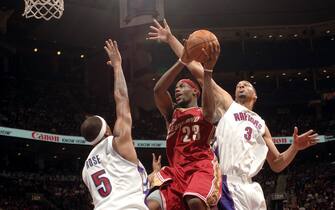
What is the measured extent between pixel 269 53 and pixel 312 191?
9228 millimetres

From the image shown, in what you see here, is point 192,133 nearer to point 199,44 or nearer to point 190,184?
point 190,184

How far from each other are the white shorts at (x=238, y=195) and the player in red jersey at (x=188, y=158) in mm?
131

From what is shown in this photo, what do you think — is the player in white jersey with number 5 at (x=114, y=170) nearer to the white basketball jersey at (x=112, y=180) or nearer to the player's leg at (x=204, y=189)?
the white basketball jersey at (x=112, y=180)

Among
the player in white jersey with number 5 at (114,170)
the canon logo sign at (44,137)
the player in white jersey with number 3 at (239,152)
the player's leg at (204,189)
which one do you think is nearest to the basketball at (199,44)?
the player in white jersey with number 3 at (239,152)

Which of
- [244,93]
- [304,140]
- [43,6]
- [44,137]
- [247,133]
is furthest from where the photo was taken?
[44,137]

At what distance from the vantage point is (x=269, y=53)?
30.6 m

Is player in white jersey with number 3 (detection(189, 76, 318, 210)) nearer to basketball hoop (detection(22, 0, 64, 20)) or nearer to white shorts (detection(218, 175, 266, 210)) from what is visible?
white shorts (detection(218, 175, 266, 210))

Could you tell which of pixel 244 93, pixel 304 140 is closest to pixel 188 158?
pixel 244 93

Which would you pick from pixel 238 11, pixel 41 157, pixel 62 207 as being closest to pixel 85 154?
pixel 41 157

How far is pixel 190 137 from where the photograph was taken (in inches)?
176

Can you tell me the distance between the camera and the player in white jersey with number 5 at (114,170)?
3.97 m

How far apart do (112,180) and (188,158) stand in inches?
29.2

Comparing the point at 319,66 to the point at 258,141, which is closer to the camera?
the point at 258,141

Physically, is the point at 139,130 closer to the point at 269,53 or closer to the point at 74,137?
the point at 74,137
